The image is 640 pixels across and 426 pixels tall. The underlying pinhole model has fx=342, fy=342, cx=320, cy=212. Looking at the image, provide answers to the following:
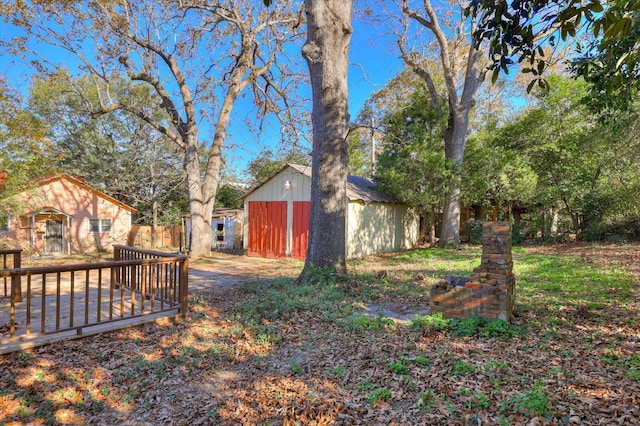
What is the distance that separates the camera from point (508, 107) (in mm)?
24344

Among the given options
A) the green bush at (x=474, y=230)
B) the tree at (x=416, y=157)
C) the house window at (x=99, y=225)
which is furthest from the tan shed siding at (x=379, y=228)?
the house window at (x=99, y=225)

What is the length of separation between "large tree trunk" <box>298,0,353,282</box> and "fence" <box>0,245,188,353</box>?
2.76m

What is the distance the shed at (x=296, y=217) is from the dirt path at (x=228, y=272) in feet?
3.75

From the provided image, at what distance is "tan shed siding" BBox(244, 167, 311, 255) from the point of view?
13.7m

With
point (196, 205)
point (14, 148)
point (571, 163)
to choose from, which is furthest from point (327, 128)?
point (571, 163)

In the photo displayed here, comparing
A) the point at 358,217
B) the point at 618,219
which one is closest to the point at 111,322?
the point at 358,217

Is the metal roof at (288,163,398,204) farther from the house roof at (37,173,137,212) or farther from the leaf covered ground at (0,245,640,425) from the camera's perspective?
the house roof at (37,173,137,212)

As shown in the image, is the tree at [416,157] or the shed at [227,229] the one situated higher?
the tree at [416,157]

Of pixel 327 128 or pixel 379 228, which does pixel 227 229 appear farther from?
pixel 327 128

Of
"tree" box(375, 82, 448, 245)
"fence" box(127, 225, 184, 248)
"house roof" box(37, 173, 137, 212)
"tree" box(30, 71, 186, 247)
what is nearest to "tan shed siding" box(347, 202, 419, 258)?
"tree" box(375, 82, 448, 245)

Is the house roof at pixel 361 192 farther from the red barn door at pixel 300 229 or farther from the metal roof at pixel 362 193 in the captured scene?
the red barn door at pixel 300 229

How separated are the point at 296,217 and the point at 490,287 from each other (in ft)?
33.2

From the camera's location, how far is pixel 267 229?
14695mm

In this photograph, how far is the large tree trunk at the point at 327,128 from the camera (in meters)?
7.18
